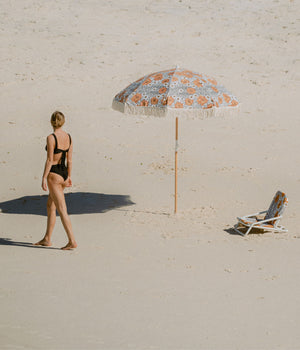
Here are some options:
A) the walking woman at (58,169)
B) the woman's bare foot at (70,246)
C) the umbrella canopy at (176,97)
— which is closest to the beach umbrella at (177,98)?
the umbrella canopy at (176,97)

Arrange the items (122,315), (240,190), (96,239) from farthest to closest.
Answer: (240,190) → (96,239) → (122,315)

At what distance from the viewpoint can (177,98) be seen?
982cm

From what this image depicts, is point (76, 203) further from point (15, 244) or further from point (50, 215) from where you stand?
point (50, 215)

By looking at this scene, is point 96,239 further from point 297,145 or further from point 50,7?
point 50,7

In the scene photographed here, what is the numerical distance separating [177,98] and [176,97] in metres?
0.03

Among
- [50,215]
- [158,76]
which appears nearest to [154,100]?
[158,76]

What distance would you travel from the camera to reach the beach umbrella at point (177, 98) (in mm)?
9750

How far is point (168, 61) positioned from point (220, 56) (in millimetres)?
2430

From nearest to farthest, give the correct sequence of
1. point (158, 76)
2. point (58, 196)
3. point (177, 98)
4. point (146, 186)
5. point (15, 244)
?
1. point (58, 196)
2. point (15, 244)
3. point (177, 98)
4. point (158, 76)
5. point (146, 186)

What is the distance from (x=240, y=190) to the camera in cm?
1300

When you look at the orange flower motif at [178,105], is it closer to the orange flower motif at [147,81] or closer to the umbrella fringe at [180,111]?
the umbrella fringe at [180,111]

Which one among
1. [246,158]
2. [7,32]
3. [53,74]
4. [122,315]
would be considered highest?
[7,32]

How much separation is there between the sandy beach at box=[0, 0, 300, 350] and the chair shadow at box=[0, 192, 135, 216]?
0.04 meters

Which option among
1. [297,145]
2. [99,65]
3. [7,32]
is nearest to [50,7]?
[7,32]
